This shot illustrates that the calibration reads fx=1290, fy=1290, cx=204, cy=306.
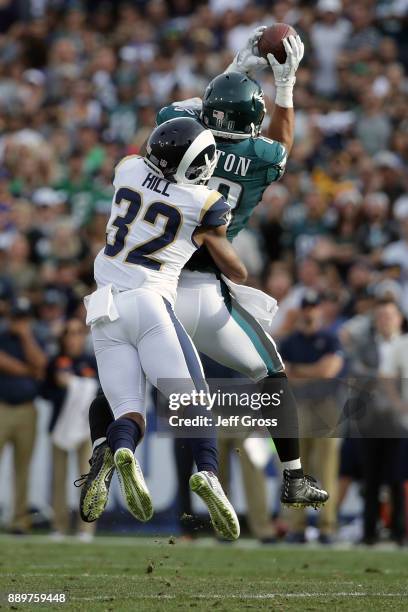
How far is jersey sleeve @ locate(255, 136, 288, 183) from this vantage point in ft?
22.5

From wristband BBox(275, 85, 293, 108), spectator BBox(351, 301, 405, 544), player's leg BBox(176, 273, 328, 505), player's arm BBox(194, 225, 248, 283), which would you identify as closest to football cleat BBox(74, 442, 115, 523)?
player's leg BBox(176, 273, 328, 505)

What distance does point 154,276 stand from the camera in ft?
20.9

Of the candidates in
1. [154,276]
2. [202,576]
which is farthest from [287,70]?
[202,576]

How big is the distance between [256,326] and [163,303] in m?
0.69

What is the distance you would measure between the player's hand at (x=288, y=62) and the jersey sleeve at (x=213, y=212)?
1.00 meters

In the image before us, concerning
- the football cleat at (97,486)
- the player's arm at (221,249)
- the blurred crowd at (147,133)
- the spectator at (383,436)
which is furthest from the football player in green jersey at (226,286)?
the blurred crowd at (147,133)

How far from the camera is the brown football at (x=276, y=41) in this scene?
22.9 feet

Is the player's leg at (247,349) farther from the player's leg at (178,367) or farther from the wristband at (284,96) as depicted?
the wristband at (284,96)

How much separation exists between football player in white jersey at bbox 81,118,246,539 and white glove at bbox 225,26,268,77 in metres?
0.93

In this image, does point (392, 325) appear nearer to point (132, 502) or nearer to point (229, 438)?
point (229, 438)

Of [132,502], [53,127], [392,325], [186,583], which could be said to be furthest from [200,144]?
[53,127]

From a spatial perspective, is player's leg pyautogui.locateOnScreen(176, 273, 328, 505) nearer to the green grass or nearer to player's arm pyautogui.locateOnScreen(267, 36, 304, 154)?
the green grass

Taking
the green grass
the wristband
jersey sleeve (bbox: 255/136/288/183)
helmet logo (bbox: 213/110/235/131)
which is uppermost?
the wristband

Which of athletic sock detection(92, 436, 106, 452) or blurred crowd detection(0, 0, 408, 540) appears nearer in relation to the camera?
athletic sock detection(92, 436, 106, 452)
